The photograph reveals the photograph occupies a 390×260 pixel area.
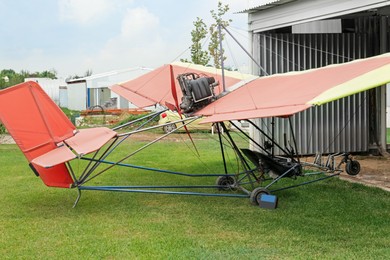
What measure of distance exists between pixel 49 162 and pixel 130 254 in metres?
1.95

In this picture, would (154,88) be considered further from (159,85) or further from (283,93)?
(283,93)

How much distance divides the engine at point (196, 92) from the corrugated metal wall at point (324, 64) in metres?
4.71

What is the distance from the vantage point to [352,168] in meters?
10.9

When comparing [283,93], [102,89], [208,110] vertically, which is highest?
[102,89]

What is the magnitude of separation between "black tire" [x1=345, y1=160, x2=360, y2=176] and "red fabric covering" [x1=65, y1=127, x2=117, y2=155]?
16.9 feet

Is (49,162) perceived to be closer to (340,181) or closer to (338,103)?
(340,181)

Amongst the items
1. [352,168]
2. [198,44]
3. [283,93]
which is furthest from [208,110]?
[198,44]

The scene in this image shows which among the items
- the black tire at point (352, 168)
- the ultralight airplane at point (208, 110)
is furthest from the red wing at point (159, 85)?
the black tire at point (352, 168)

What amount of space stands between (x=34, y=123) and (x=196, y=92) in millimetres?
2606

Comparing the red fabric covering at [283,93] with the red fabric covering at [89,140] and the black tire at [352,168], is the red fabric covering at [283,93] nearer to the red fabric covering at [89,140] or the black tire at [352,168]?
the red fabric covering at [89,140]

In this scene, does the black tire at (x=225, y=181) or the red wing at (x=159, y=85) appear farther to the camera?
the red wing at (x=159, y=85)

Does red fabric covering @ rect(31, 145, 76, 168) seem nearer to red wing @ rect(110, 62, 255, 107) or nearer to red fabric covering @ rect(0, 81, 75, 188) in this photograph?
red fabric covering @ rect(0, 81, 75, 188)

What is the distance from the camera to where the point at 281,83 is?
856 centimetres

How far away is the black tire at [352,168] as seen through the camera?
10.9m
